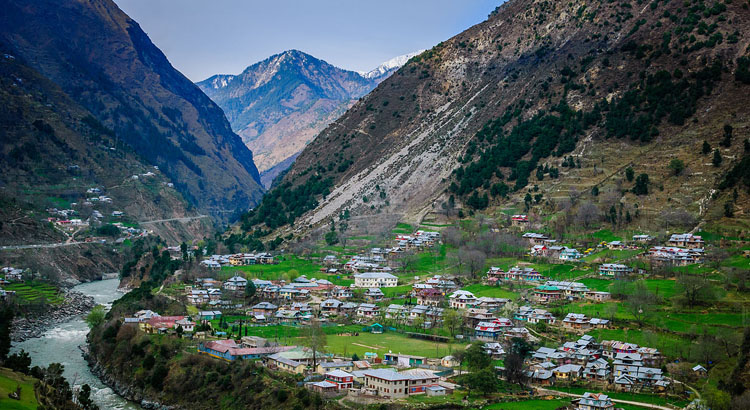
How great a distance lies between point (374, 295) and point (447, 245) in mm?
16462

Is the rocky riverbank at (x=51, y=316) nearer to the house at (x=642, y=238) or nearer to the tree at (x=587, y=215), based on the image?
the tree at (x=587, y=215)

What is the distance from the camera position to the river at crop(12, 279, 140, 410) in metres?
45.8

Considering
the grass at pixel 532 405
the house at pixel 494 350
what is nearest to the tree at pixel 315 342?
the house at pixel 494 350

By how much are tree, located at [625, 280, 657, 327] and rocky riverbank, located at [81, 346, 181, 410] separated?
29.9 meters

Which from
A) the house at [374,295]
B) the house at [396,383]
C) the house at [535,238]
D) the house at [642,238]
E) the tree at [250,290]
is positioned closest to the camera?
the house at [396,383]

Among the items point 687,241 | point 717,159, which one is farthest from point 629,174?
point 687,241

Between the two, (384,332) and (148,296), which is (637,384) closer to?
(384,332)

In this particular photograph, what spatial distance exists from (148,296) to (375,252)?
27.2m

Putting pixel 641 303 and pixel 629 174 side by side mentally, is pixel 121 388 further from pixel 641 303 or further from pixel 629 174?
pixel 629 174

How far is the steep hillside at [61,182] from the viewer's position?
9338cm

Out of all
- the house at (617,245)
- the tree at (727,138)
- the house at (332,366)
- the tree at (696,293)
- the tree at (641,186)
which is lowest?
the house at (332,366)

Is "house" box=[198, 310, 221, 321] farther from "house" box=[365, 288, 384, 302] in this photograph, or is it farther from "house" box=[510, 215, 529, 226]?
"house" box=[510, 215, 529, 226]

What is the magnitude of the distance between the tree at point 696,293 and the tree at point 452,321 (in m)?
15.0

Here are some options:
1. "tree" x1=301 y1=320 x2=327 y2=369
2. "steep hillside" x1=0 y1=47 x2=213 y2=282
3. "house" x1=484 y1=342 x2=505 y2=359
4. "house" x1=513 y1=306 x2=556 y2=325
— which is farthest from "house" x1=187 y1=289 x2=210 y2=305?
"steep hillside" x1=0 y1=47 x2=213 y2=282
